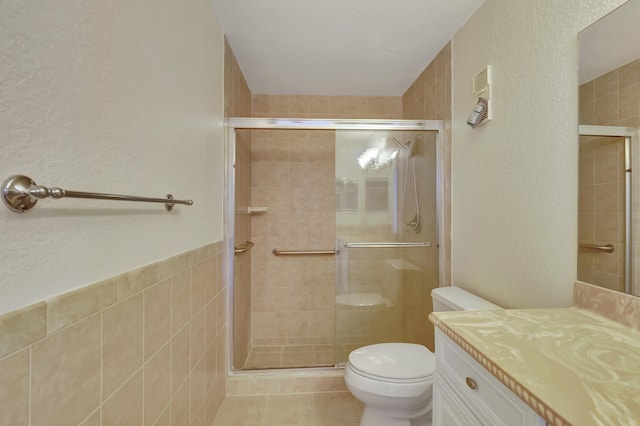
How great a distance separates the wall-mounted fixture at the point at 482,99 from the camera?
4.53ft

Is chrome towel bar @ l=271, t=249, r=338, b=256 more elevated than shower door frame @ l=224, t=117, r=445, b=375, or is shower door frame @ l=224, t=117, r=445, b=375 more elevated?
shower door frame @ l=224, t=117, r=445, b=375

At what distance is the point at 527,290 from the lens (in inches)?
45.4

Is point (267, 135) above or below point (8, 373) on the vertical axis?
above

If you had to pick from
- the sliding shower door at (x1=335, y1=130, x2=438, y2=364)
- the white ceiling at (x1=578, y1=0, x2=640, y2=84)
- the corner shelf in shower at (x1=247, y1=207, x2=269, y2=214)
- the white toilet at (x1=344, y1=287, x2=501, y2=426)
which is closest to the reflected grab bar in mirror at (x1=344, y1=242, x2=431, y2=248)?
the sliding shower door at (x1=335, y1=130, x2=438, y2=364)

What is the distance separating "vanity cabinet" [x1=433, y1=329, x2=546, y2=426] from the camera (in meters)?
0.61

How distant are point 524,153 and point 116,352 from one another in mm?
1597

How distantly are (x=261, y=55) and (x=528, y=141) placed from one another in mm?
1713

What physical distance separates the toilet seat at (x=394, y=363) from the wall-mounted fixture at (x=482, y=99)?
1229 mm

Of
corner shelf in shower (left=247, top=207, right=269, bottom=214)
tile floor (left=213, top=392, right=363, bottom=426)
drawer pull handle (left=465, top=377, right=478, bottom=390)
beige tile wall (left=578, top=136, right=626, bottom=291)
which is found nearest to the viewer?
drawer pull handle (left=465, top=377, right=478, bottom=390)

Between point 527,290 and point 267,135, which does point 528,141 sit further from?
point 267,135

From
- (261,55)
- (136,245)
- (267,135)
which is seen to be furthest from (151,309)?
(267,135)

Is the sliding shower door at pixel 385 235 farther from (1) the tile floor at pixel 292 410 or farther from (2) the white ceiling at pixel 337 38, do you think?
(2) the white ceiling at pixel 337 38

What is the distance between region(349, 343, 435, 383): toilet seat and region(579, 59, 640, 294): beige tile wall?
0.83 metres

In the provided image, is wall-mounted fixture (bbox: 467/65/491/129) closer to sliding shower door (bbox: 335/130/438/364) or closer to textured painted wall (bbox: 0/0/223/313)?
sliding shower door (bbox: 335/130/438/364)
